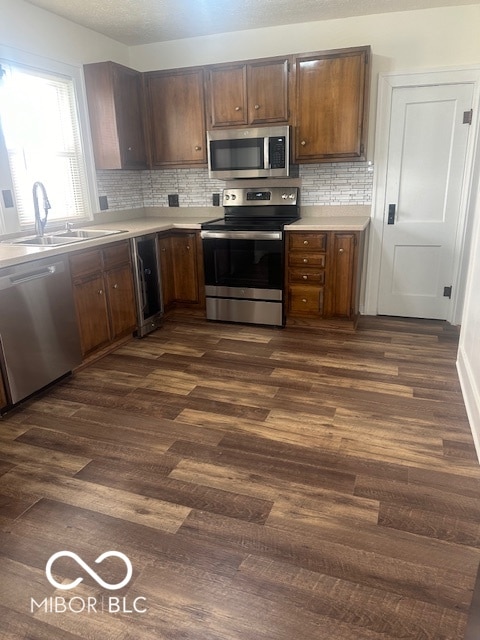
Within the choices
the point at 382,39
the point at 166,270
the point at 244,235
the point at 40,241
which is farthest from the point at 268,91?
the point at 40,241

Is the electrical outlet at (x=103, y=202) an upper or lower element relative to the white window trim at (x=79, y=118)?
lower

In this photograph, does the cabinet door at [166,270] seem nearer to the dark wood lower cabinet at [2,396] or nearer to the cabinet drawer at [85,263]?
the cabinet drawer at [85,263]

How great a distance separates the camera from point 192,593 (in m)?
1.43

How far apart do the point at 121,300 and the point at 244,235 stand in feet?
3.81

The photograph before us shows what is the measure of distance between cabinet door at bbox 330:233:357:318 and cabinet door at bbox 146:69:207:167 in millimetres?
1535

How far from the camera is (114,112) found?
374 cm

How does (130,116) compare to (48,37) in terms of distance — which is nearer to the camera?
(48,37)

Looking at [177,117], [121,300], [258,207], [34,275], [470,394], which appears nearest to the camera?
[470,394]

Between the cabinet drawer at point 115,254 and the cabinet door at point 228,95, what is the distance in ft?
4.78

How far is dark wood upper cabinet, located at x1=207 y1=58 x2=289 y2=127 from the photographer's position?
366 cm

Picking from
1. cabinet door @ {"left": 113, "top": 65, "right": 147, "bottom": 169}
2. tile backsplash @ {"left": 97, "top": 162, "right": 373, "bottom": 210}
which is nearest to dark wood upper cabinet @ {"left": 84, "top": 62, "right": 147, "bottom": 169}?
cabinet door @ {"left": 113, "top": 65, "right": 147, "bottom": 169}

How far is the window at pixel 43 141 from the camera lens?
314 centimetres

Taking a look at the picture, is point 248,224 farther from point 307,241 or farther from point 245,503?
point 245,503

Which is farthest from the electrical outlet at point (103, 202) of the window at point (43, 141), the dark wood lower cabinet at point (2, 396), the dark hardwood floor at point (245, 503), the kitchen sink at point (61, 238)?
the dark wood lower cabinet at point (2, 396)
